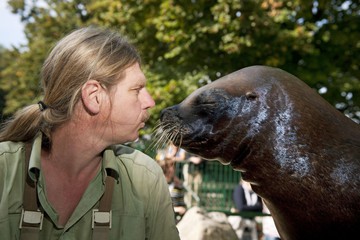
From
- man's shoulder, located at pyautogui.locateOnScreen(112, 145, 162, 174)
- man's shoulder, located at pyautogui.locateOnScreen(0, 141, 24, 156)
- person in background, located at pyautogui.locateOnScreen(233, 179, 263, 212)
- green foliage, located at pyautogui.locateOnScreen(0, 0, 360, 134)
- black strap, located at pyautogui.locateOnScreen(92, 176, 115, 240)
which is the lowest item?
person in background, located at pyautogui.locateOnScreen(233, 179, 263, 212)

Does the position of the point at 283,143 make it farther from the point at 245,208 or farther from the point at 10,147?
the point at 245,208

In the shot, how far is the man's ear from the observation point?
229 centimetres

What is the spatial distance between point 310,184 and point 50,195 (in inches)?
43.6

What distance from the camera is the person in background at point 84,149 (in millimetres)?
2213

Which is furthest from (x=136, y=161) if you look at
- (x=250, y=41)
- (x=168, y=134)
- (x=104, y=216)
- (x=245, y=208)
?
(x=250, y=41)

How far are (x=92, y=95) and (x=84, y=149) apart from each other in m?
0.24

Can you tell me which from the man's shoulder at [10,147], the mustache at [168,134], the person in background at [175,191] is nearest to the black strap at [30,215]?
the man's shoulder at [10,147]

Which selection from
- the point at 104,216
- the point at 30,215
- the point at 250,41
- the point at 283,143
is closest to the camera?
the point at 30,215

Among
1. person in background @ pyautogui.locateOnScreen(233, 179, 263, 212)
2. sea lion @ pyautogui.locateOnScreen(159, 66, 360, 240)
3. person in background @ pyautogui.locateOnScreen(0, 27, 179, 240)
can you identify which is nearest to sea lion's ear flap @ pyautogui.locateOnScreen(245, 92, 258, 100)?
sea lion @ pyautogui.locateOnScreen(159, 66, 360, 240)

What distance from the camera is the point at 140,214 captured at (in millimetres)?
2363

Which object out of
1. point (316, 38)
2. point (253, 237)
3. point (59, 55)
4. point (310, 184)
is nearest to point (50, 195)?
point (59, 55)

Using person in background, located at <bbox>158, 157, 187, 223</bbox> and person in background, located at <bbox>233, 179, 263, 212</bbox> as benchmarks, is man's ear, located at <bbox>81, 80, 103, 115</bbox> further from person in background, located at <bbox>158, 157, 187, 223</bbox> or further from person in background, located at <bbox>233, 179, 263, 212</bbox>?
person in background, located at <bbox>233, 179, 263, 212</bbox>

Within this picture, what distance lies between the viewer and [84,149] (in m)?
2.35

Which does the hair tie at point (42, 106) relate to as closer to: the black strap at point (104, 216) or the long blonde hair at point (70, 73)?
the long blonde hair at point (70, 73)
